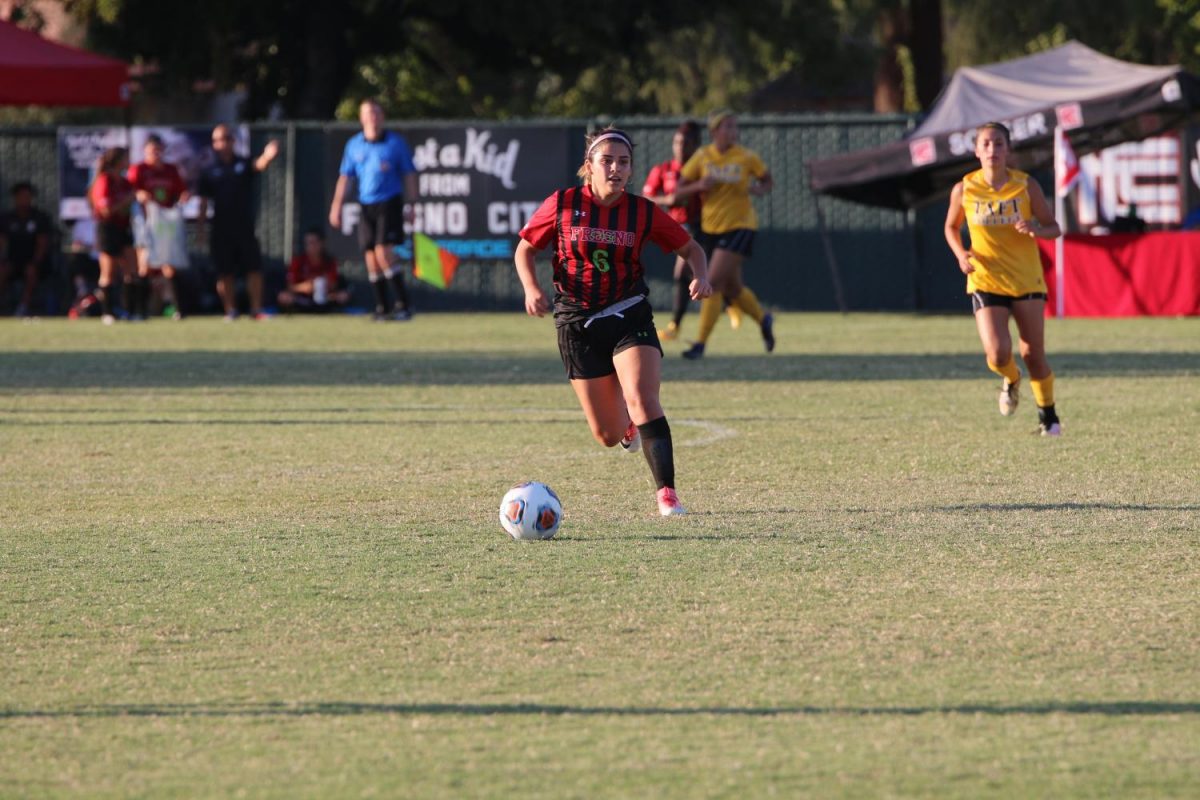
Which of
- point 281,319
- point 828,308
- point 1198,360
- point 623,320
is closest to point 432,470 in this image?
point 623,320

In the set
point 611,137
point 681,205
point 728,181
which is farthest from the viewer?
point 681,205

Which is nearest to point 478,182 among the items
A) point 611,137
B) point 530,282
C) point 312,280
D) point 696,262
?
point 312,280

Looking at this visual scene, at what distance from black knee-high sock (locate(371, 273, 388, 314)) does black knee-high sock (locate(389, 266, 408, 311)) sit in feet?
0.44

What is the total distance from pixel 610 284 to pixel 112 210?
51.1ft

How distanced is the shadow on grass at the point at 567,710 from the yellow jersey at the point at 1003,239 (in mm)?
6620

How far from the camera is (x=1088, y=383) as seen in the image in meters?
14.6

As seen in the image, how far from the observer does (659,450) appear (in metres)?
8.30

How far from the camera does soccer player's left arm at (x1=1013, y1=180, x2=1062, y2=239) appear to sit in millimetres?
11039

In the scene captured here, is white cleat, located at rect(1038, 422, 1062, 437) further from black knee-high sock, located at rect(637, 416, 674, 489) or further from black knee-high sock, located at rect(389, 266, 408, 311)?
black knee-high sock, located at rect(389, 266, 408, 311)

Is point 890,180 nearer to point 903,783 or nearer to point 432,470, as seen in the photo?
point 432,470

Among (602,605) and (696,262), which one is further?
(696,262)

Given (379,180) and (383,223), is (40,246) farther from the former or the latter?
(379,180)

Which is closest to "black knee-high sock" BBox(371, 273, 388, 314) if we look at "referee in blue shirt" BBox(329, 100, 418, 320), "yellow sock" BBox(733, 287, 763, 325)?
"referee in blue shirt" BBox(329, 100, 418, 320)

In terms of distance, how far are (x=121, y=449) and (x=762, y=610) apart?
5.96m
